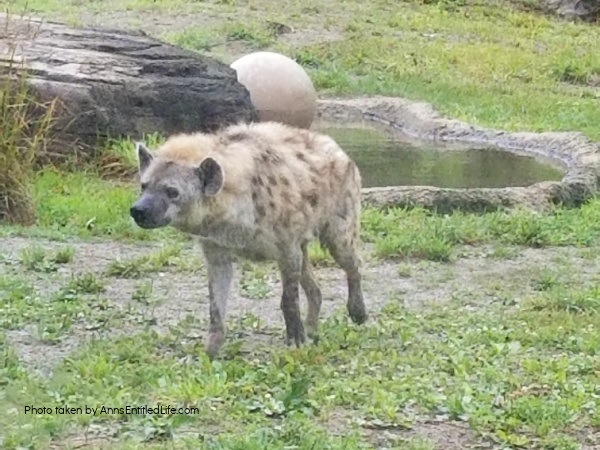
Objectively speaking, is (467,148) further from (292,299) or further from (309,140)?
(292,299)

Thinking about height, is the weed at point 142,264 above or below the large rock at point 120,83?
below

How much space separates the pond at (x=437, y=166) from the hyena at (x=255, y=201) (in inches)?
139

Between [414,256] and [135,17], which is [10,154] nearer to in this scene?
[414,256]

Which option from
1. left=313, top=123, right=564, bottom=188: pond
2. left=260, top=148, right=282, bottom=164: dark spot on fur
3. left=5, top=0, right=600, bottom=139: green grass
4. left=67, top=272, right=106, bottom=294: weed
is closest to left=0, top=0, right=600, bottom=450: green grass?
left=67, top=272, right=106, bottom=294: weed

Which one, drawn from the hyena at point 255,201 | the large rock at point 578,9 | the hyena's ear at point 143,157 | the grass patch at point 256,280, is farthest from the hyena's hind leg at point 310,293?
the large rock at point 578,9

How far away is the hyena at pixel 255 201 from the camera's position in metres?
5.03

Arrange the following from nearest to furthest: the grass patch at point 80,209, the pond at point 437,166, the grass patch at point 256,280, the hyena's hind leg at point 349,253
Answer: the hyena's hind leg at point 349,253 → the grass patch at point 256,280 → the grass patch at point 80,209 → the pond at point 437,166

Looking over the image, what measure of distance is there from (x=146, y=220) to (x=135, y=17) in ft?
35.6

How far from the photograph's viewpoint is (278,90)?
1072 centimetres

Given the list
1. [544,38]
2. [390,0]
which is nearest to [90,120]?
[544,38]

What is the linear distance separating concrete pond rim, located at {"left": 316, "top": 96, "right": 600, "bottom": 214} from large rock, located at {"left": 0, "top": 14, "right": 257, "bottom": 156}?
1.65 metres

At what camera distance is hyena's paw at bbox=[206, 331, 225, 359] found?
204 inches

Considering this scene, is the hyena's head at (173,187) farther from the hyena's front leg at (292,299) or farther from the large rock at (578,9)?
the large rock at (578,9)

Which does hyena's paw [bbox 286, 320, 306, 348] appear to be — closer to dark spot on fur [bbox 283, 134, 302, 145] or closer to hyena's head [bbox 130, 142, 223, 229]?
hyena's head [bbox 130, 142, 223, 229]
